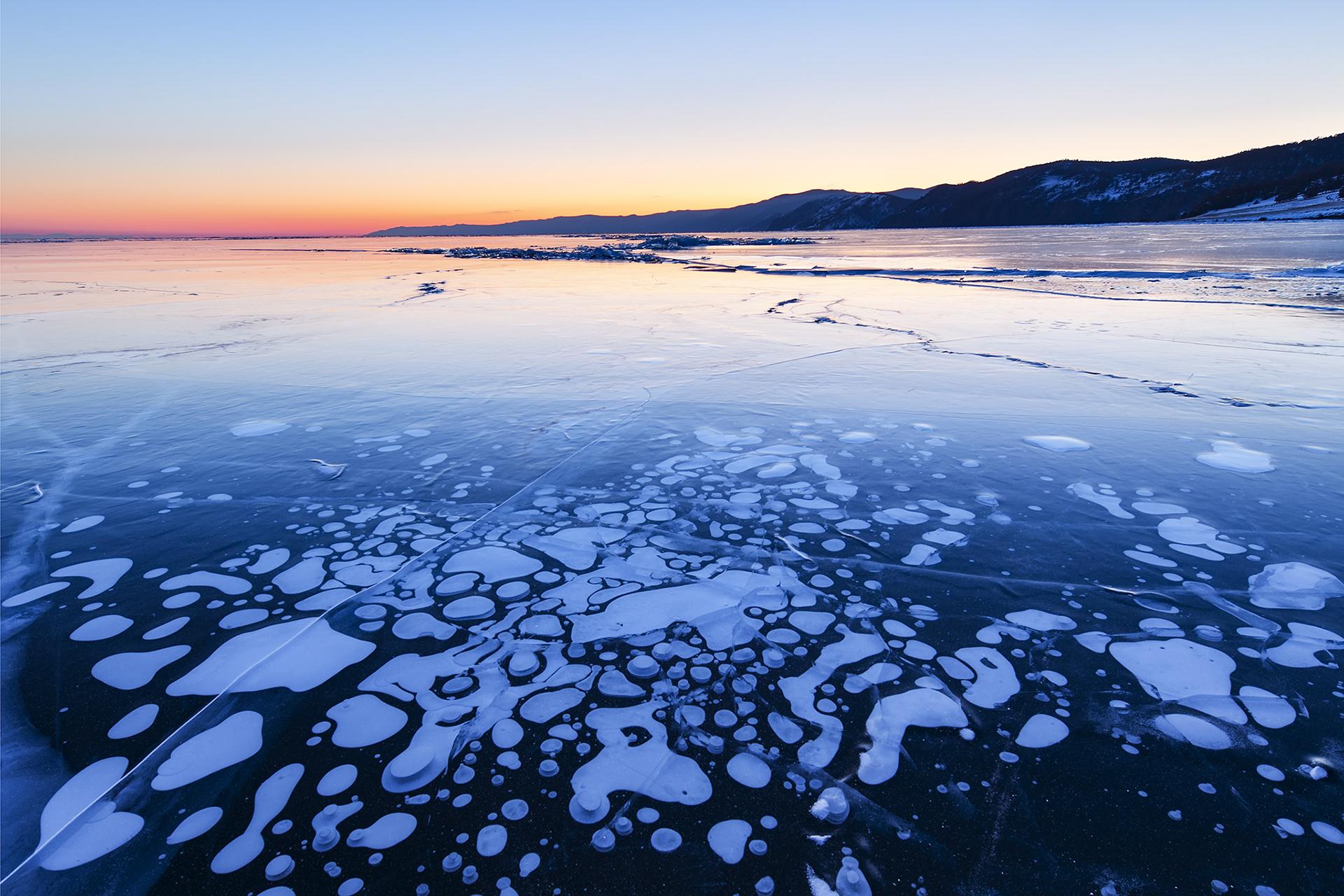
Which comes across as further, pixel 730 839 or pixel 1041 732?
pixel 1041 732

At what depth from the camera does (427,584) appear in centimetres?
280

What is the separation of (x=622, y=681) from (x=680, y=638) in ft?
1.08

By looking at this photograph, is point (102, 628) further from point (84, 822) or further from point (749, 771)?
point (749, 771)

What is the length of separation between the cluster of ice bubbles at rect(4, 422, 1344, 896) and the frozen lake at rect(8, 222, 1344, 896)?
0.04 ft

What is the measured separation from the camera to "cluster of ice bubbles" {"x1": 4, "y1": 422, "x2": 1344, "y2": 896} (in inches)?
63.6

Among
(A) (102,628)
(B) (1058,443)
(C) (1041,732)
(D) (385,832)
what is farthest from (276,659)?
(B) (1058,443)

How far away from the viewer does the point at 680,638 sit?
2396mm

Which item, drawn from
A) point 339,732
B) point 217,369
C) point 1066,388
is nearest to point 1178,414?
point 1066,388

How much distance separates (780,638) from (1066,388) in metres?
4.97

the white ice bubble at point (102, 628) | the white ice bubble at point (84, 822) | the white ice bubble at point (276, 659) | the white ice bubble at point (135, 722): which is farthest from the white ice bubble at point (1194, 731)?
the white ice bubble at point (102, 628)

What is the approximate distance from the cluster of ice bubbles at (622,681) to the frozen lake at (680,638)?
0.04 ft

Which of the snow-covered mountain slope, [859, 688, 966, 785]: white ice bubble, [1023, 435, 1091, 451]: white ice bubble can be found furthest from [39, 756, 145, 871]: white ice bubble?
the snow-covered mountain slope

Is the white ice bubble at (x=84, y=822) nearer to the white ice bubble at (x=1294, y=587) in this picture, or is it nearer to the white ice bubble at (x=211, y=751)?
the white ice bubble at (x=211, y=751)

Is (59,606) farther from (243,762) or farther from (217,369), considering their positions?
(217,369)
